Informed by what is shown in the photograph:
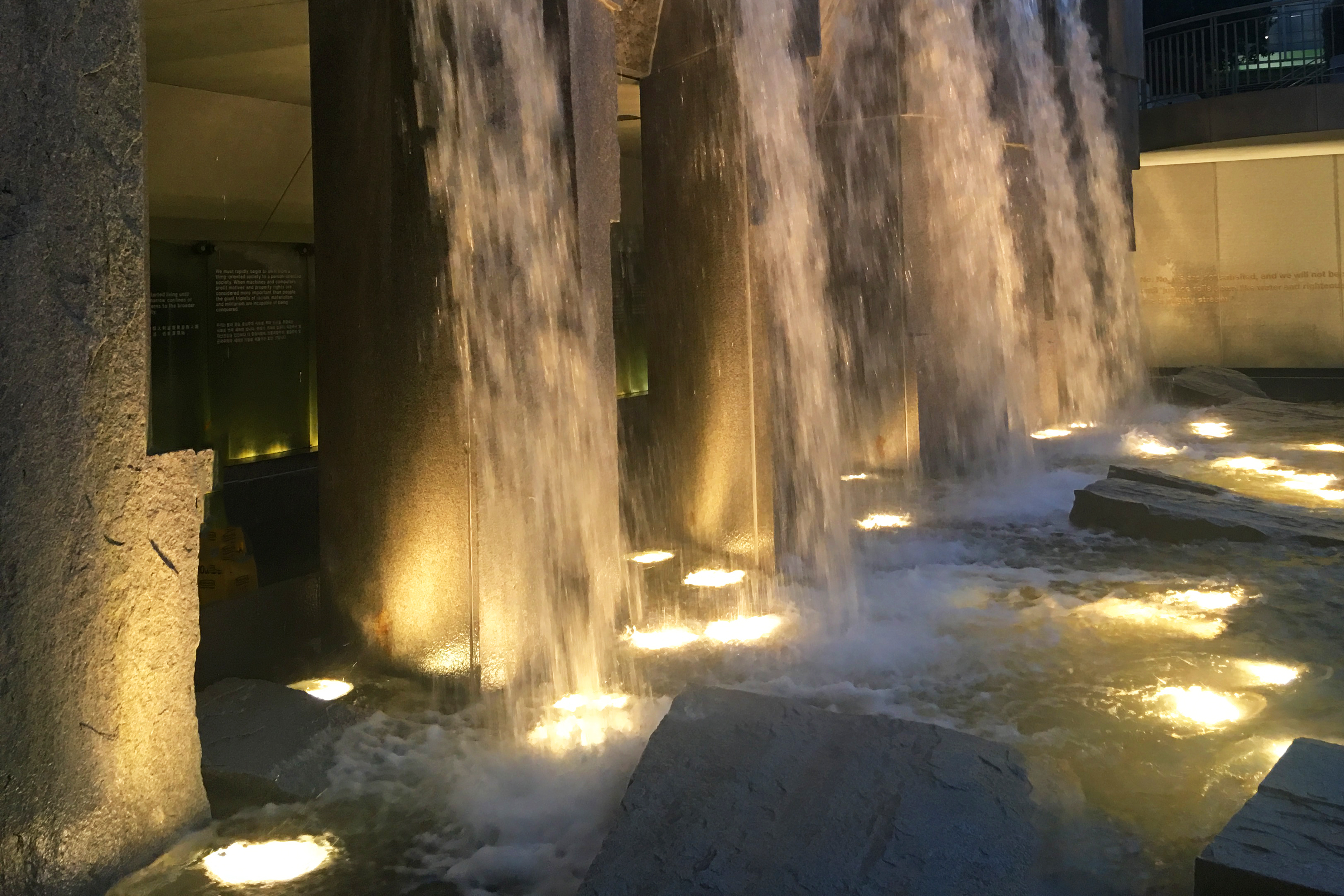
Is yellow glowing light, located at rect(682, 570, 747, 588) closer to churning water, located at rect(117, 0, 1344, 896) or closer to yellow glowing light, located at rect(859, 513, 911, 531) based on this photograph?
churning water, located at rect(117, 0, 1344, 896)

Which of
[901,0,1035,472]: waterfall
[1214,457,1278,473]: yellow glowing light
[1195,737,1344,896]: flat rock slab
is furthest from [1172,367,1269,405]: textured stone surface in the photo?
[1195,737,1344,896]: flat rock slab

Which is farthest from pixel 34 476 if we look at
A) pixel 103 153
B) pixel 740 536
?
pixel 740 536

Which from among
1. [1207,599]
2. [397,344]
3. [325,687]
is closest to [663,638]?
[325,687]

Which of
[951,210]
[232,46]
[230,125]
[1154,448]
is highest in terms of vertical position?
[232,46]

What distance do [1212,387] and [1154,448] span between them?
589 centimetres

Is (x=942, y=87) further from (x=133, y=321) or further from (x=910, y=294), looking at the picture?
(x=133, y=321)

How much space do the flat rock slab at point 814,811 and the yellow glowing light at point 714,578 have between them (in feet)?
10.0

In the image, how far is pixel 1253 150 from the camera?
19.0m

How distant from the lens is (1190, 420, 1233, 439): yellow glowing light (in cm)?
1412

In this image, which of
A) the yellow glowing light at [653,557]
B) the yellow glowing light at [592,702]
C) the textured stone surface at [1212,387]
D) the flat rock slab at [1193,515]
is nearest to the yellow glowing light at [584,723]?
the yellow glowing light at [592,702]

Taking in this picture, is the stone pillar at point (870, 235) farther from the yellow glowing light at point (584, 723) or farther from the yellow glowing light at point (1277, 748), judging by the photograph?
the yellow glowing light at point (1277, 748)

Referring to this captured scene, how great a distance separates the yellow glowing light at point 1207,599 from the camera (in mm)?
6348

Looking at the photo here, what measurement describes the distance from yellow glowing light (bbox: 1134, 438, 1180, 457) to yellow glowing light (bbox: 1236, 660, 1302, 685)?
7.82 m

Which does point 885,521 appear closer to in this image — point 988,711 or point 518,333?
point 988,711
